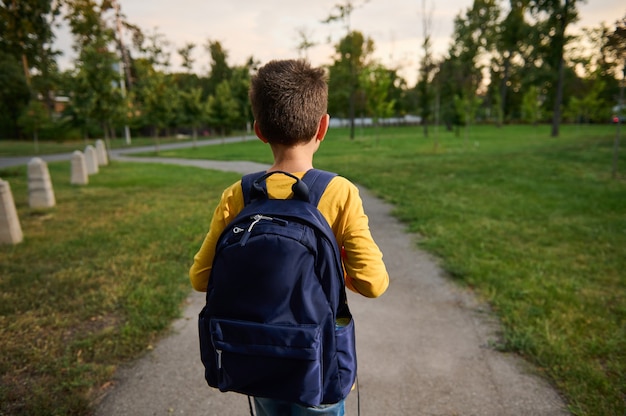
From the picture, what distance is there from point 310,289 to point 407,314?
2616mm

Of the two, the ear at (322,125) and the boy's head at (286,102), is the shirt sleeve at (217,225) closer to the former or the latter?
the boy's head at (286,102)

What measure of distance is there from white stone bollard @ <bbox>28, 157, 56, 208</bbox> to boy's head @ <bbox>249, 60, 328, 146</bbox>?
8.54 m

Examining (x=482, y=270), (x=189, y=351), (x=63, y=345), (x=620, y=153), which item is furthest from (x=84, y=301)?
(x=620, y=153)

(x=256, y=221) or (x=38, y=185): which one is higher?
(x=256, y=221)

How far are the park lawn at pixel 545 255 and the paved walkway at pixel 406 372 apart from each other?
0.22 metres

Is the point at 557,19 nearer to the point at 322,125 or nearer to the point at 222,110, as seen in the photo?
the point at 222,110

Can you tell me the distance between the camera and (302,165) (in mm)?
1490

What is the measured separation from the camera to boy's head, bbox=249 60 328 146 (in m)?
1.43

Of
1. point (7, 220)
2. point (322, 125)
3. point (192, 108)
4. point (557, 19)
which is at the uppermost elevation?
point (557, 19)

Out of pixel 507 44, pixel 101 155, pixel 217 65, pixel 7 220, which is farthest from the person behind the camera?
pixel 217 65

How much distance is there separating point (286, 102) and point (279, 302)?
0.72 meters

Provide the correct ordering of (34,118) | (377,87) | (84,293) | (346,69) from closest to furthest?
(84,293), (34,118), (377,87), (346,69)

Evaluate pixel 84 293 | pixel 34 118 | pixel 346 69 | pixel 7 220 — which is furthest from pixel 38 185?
pixel 346 69

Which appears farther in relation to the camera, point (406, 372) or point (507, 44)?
point (507, 44)
